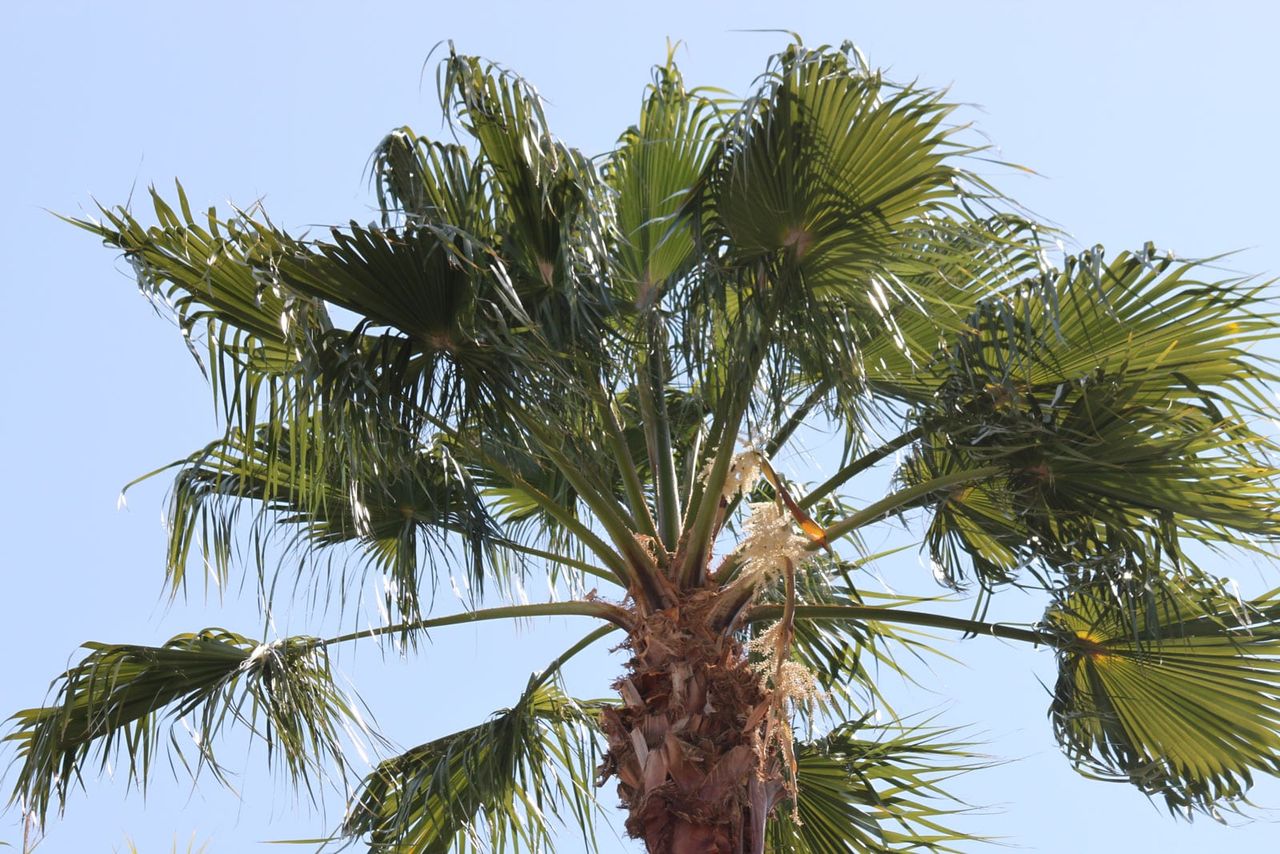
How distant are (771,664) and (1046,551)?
1199 mm

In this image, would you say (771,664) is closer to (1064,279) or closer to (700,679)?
(700,679)

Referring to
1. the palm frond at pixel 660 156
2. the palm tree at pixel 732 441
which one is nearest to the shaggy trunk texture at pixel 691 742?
the palm tree at pixel 732 441

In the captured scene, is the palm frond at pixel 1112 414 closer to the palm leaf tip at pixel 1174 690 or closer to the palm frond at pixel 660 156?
the palm leaf tip at pixel 1174 690

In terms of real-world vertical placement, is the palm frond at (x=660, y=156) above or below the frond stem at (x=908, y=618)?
above

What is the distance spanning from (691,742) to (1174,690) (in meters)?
2.01

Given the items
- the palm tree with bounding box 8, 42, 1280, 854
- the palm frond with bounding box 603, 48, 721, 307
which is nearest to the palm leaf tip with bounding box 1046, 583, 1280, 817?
the palm tree with bounding box 8, 42, 1280, 854

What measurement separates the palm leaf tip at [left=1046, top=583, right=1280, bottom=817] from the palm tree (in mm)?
15

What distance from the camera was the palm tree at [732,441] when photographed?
5.07 meters

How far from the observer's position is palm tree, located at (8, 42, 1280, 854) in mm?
5070

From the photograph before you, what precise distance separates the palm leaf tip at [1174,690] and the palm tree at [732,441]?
0.02m

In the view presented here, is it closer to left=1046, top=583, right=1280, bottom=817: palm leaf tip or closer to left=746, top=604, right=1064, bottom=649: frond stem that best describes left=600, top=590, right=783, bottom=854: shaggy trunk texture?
left=746, top=604, right=1064, bottom=649: frond stem

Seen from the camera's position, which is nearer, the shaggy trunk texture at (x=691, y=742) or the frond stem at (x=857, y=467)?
the shaggy trunk texture at (x=691, y=742)

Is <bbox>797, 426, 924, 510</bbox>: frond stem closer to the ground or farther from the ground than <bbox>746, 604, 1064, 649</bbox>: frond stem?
farther from the ground

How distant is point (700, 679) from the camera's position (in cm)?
518
